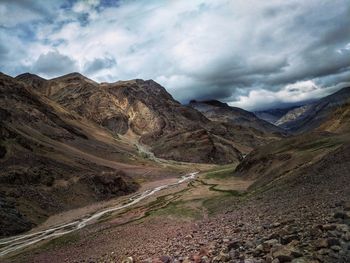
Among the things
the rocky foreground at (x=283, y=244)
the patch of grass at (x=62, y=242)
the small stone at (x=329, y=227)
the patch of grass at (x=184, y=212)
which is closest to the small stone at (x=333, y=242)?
the rocky foreground at (x=283, y=244)

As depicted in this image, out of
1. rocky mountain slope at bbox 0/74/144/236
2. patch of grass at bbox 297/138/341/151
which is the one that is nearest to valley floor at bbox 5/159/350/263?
rocky mountain slope at bbox 0/74/144/236

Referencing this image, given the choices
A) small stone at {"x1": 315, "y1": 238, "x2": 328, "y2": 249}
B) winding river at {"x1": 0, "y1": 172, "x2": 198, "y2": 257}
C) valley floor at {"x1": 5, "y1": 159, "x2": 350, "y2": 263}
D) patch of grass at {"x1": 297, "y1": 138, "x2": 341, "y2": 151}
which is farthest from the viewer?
patch of grass at {"x1": 297, "y1": 138, "x2": 341, "y2": 151}

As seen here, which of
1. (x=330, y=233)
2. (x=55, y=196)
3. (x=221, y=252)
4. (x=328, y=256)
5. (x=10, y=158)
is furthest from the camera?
(x=10, y=158)

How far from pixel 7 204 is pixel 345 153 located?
59.2 meters

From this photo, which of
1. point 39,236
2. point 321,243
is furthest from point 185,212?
point 321,243

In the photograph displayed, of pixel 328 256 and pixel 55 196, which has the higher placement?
pixel 55 196

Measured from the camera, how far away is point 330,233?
1992 cm

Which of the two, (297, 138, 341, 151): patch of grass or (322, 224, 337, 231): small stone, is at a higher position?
(297, 138, 341, 151): patch of grass

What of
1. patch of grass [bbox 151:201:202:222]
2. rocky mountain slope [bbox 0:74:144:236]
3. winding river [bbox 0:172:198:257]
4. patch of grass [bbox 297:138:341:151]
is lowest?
patch of grass [bbox 151:201:202:222]

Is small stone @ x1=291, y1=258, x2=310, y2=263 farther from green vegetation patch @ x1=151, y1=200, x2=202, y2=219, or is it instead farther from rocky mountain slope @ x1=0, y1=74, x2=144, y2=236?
rocky mountain slope @ x1=0, y1=74, x2=144, y2=236

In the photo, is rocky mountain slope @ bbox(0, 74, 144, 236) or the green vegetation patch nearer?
the green vegetation patch

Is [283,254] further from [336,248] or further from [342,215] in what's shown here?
[342,215]

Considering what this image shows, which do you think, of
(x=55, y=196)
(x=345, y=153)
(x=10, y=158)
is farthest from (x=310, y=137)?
(x=10, y=158)

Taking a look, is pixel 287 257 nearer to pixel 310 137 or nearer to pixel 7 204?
pixel 7 204
